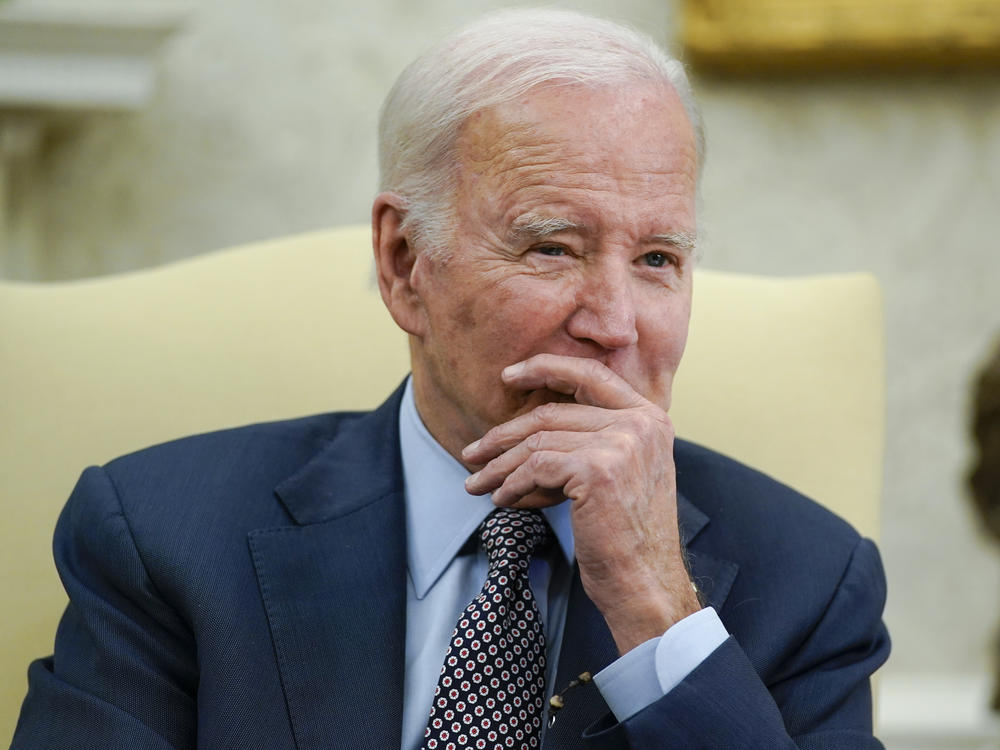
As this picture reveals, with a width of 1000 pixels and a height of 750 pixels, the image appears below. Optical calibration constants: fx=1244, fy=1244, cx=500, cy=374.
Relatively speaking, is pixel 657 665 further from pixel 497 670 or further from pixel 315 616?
pixel 315 616

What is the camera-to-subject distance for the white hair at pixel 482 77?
1587mm

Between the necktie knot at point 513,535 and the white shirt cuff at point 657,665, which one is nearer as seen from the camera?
the white shirt cuff at point 657,665

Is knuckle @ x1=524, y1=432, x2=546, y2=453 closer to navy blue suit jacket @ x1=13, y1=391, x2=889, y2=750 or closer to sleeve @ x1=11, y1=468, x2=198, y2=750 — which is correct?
navy blue suit jacket @ x1=13, y1=391, x2=889, y2=750

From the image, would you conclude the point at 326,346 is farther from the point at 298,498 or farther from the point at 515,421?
the point at 515,421

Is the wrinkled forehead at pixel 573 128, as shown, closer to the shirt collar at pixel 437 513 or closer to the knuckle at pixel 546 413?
the knuckle at pixel 546 413

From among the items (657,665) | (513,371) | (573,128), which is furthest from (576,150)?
(657,665)

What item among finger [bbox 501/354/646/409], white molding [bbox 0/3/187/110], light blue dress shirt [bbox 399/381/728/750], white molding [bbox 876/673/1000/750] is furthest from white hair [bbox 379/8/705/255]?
white molding [bbox 876/673/1000/750]

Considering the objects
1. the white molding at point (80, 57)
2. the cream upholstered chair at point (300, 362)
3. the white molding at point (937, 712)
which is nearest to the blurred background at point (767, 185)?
the white molding at point (937, 712)

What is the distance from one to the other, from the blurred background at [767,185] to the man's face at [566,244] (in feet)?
4.53

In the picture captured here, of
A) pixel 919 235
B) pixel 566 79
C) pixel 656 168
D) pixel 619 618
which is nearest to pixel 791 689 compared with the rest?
pixel 619 618

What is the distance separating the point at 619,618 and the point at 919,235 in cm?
192

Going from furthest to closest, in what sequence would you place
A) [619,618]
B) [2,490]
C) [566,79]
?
[2,490], [566,79], [619,618]

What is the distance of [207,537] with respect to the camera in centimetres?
156

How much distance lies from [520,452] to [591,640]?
10.1 inches
